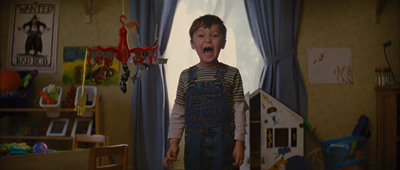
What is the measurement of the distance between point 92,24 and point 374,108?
130 inches

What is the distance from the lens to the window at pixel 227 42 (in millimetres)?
3818

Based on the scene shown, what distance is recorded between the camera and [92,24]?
3.86m

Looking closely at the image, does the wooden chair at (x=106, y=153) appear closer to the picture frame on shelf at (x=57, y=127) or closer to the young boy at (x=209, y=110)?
the young boy at (x=209, y=110)

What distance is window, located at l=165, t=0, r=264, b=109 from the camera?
3818mm

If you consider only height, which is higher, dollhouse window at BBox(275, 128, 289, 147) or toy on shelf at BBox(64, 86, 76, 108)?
toy on shelf at BBox(64, 86, 76, 108)

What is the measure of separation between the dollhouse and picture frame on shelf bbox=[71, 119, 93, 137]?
158cm

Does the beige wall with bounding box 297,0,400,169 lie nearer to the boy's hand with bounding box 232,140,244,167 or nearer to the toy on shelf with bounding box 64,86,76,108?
the boy's hand with bounding box 232,140,244,167

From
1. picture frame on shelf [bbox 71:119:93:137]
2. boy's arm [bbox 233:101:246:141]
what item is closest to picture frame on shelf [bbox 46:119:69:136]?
picture frame on shelf [bbox 71:119:93:137]

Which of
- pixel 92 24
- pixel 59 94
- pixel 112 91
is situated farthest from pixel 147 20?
pixel 59 94

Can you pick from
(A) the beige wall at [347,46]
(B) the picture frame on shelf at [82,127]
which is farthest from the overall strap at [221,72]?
(A) the beige wall at [347,46]

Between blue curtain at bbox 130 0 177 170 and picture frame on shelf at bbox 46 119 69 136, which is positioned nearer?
picture frame on shelf at bbox 46 119 69 136

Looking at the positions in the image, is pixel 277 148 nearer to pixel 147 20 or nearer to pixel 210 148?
pixel 210 148

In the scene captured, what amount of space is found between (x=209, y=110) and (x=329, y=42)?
8.30 feet

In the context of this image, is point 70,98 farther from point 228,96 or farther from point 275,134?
point 228,96
